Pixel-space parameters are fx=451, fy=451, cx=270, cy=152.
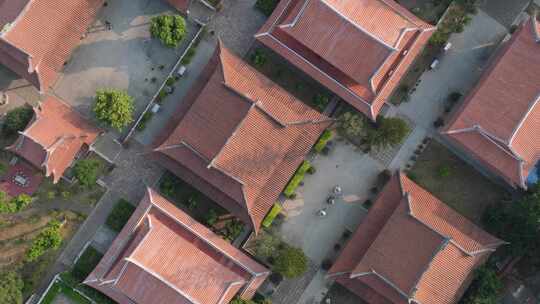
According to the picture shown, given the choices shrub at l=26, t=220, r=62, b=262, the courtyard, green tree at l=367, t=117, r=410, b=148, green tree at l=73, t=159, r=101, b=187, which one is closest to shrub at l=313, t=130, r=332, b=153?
green tree at l=367, t=117, r=410, b=148

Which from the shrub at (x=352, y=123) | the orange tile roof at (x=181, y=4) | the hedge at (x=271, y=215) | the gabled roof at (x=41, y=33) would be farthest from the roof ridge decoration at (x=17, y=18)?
the shrub at (x=352, y=123)

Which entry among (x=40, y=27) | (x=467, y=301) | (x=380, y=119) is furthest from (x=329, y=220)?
(x=40, y=27)

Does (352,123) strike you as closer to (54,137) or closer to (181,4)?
(181,4)

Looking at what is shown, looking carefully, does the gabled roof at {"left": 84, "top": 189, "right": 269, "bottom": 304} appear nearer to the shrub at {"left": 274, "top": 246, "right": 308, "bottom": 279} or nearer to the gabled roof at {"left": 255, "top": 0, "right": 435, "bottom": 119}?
the shrub at {"left": 274, "top": 246, "right": 308, "bottom": 279}

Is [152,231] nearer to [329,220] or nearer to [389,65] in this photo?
[329,220]

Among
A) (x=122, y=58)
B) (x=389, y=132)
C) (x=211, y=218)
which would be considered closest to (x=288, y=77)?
(x=389, y=132)

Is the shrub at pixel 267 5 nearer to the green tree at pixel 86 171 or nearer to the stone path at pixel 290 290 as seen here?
the green tree at pixel 86 171
